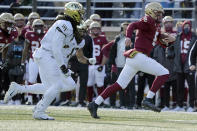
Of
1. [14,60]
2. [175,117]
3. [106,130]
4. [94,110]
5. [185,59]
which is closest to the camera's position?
[106,130]

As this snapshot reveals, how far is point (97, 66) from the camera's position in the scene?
59.2 feet

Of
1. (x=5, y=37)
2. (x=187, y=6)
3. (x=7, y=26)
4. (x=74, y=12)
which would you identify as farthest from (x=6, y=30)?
(x=187, y=6)

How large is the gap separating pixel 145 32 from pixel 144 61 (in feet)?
2.21

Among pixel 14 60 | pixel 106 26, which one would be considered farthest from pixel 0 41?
pixel 106 26

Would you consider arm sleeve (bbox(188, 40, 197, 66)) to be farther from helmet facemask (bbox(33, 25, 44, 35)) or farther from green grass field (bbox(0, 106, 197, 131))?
helmet facemask (bbox(33, 25, 44, 35))

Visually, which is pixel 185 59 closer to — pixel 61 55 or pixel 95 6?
pixel 95 6

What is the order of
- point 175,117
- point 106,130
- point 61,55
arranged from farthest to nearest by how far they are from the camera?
point 175,117, point 61,55, point 106,130

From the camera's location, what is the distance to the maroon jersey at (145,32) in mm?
12852

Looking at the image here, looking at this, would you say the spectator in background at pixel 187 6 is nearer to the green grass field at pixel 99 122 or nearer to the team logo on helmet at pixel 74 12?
the green grass field at pixel 99 122

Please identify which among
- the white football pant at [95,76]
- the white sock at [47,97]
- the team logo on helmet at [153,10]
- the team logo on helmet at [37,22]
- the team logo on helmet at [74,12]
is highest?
the team logo on helmet at [74,12]

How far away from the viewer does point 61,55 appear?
11281 millimetres

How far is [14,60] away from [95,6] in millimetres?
3631

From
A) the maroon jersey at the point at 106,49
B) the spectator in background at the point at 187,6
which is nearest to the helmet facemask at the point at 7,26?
the maroon jersey at the point at 106,49

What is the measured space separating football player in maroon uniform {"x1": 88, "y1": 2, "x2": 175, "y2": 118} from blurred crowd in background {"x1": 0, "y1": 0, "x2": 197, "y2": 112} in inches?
149
